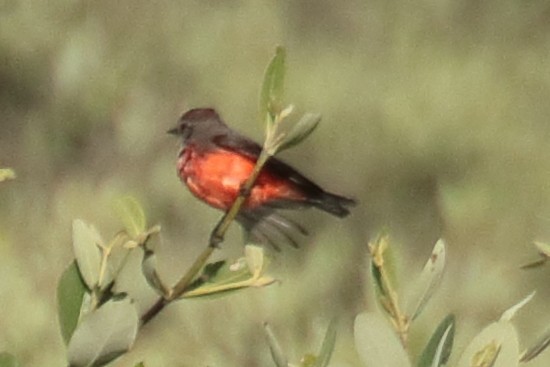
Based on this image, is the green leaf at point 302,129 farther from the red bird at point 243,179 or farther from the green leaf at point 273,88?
the red bird at point 243,179

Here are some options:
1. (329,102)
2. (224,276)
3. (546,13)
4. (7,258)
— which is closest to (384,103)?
(329,102)

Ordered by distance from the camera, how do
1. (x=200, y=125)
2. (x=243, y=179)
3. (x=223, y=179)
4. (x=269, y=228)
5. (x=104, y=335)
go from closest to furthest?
(x=104, y=335)
(x=269, y=228)
(x=243, y=179)
(x=223, y=179)
(x=200, y=125)

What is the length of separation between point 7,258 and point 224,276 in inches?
98.6

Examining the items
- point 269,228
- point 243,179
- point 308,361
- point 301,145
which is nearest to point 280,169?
point 243,179

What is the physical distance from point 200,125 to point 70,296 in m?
1.46

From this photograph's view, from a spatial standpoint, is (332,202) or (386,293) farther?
(332,202)

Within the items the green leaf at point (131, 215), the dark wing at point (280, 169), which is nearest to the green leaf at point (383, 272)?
the green leaf at point (131, 215)

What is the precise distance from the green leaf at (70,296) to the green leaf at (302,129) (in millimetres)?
102

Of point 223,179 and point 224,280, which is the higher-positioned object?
point 224,280

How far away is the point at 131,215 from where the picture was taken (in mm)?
805

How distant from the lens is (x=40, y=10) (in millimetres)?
4426

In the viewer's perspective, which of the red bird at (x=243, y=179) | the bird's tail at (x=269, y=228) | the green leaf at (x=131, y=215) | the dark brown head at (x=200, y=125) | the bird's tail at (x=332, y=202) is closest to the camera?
the green leaf at (x=131, y=215)

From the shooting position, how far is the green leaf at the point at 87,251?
0.73 meters

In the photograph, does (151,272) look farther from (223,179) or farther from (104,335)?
(223,179)
